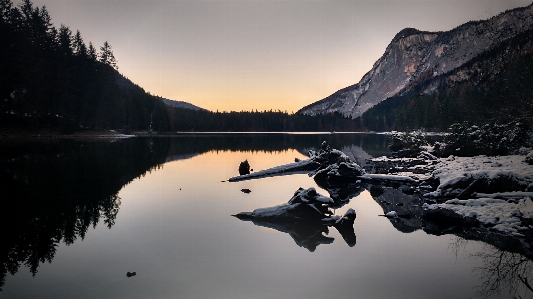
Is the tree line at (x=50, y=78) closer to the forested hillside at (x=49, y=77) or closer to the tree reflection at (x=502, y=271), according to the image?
the forested hillside at (x=49, y=77)

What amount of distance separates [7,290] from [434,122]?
127032mm

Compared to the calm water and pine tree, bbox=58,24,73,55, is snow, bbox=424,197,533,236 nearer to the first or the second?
the calm water

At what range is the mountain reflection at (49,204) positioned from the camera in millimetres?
9422

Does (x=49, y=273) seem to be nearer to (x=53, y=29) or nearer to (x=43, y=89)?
(x=43, y=89)

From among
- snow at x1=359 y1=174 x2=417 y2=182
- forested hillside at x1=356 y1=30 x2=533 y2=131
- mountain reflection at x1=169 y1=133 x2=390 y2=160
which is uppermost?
forested hillside at x1=356 y1=30 x2=533 y2=131

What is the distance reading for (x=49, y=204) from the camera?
579 inches

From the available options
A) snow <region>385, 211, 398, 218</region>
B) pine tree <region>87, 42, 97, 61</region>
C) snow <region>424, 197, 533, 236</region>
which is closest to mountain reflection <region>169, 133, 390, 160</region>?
snow <region>385, 211, 398, 218</region>

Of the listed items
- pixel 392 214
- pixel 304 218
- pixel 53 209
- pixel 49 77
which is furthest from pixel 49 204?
pixel 49 77

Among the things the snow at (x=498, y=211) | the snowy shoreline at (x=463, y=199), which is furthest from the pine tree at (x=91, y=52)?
the snow at (x=498, y=211)

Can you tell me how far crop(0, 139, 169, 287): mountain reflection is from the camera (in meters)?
9.42

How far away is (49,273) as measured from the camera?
800 cm

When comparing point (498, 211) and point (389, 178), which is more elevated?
point (498, 211)

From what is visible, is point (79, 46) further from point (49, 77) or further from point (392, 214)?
point (392, 214)

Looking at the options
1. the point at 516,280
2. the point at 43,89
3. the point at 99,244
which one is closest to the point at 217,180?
the point at 99,244
